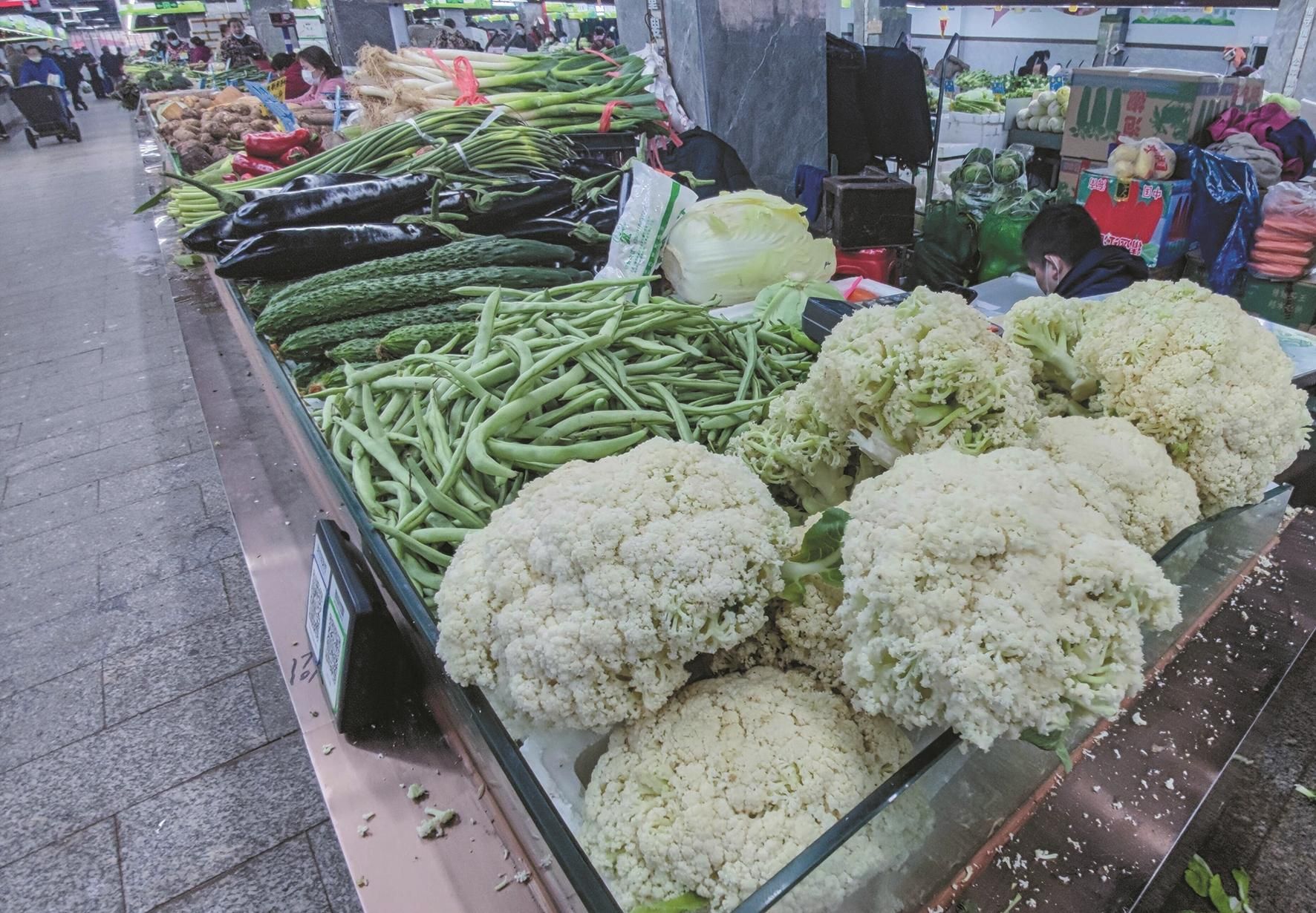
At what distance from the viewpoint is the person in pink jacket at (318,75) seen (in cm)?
769

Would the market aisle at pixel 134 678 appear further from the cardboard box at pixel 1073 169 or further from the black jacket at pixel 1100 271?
the cardboard box at pixel 1073 169

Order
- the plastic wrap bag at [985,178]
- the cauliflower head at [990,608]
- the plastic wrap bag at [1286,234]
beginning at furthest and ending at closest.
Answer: the plastic wrap bag at [985,178]
the plastic wrap bag at [1286,234]
the cauliflower head at [990,608]

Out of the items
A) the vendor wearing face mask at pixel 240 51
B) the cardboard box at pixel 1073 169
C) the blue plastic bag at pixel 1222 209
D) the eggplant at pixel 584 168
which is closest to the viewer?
the eggplant at pixel 584 168

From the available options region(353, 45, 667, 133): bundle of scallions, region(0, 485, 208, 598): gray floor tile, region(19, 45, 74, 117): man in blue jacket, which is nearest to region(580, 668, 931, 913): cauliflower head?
region(0, 485, 208, 598): gray floor tile

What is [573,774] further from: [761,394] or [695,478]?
[761,394]

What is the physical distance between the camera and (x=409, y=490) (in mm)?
1429

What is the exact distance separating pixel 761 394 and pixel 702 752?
1037mm

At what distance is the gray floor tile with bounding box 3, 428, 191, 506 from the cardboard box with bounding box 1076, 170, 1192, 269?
20.7 feet

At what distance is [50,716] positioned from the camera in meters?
2.52

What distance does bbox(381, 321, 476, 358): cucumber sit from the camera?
1.98 m

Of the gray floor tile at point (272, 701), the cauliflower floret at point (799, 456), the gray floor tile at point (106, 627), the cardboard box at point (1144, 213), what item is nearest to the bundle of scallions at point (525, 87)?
the gray floor tile at point (106, 627)

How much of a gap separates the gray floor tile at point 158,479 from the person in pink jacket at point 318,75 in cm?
498

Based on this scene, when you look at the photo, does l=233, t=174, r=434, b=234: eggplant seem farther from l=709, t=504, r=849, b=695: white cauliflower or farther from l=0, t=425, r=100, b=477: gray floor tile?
l=0, t=425, r=100, b=477: gray floor tile

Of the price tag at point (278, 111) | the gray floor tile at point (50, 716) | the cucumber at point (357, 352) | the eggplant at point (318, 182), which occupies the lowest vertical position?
the gray floor tile at point (50, 716)
